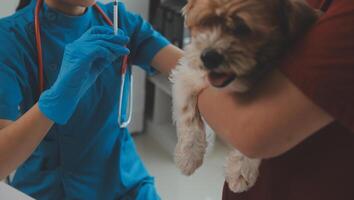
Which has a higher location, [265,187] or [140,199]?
[265,187]

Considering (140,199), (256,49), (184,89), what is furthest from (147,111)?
(256,49)

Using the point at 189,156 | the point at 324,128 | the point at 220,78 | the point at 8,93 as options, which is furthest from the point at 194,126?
the point at 8,93

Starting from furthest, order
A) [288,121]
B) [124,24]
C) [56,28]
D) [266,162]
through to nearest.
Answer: [124,24]
[56,28]
[266,162]
[288,121]

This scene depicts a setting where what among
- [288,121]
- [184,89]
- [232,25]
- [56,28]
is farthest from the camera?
[56,28]

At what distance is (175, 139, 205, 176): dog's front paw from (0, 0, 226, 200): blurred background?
114 cm

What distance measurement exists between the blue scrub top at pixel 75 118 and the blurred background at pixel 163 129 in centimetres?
85

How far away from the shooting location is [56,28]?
134cm

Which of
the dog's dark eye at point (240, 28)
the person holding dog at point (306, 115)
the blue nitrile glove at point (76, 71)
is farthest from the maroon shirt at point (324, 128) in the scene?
the blue nitrile glove at point (76, 71)

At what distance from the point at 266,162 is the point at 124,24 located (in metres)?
0.74

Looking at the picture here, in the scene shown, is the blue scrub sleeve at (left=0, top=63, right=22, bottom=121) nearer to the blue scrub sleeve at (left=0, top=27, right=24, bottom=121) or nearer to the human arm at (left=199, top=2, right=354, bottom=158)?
the blue scrub sleeve at (left=0, top=27, right=24, bottom=121)

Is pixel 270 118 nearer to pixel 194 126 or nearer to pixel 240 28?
pixel 240 28

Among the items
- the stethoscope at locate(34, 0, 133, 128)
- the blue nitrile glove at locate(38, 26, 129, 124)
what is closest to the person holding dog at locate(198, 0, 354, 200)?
the blue nitrile glove at locate(38, 26, 129, 124)

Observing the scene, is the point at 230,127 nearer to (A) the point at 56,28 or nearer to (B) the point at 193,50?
(B) the point at 193,50

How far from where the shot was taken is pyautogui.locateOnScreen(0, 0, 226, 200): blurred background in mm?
2453
